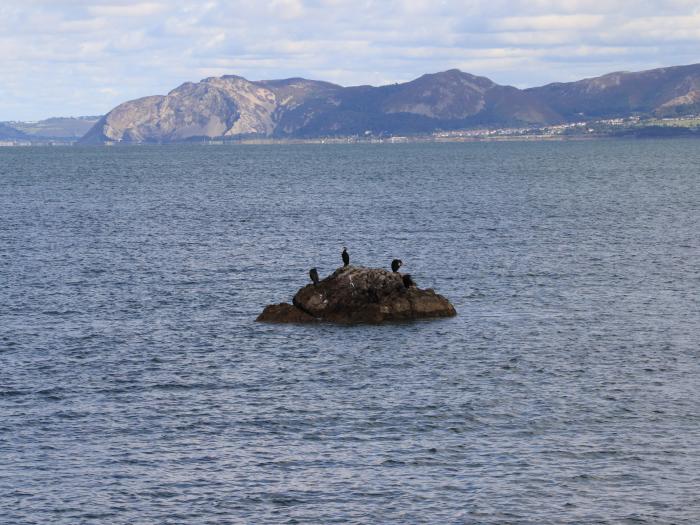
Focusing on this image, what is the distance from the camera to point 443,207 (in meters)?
154

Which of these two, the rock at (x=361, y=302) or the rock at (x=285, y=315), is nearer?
the rock at (x=361, y=302)

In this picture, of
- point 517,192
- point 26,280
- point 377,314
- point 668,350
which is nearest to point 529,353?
point 668,350

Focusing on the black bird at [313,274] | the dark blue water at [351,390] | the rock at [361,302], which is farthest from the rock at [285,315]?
the black bird at [313,274]

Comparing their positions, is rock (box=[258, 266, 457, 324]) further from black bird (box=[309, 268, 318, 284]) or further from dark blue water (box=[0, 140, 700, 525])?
dark blue water (box=[0, 140, 700, 525])

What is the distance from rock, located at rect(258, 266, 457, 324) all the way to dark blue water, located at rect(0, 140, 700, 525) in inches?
68.7

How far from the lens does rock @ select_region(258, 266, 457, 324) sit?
70.9 m

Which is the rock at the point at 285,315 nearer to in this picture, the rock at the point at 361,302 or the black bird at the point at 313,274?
the rock at the point at 361,302

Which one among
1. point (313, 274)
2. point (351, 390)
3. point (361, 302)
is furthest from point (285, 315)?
point (351, 390)

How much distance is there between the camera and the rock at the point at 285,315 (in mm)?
71188

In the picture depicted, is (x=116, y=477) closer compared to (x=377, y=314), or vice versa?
(x=116, y=477)

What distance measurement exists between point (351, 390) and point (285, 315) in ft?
58.6

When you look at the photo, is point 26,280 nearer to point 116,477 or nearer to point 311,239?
point 311,239

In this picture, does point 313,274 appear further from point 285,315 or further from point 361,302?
point 361,302

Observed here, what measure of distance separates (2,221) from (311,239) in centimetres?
4727
